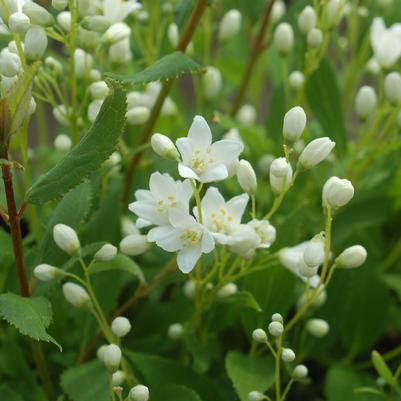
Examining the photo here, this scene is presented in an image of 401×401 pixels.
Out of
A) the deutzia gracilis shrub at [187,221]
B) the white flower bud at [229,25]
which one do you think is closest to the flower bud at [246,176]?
the deutzia gracilis shrub at [187,221]

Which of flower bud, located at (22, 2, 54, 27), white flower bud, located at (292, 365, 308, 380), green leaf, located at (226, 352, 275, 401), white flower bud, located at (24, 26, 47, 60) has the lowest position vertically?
green leaf, located at (226, 352, 275, 401)

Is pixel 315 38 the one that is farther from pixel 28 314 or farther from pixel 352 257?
pixel 28 314

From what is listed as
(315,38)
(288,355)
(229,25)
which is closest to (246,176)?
(288,355)

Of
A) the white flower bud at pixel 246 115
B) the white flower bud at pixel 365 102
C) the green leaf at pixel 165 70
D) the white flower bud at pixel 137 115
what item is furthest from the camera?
the white flower bud at pixel 246 115

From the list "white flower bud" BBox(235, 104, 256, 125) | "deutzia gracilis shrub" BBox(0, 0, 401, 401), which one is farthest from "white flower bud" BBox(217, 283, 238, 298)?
"white flower bud" BBox(235, 104, 256, 125)

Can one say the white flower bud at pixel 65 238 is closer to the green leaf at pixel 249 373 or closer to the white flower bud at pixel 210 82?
the green leaf at pixel 249 373

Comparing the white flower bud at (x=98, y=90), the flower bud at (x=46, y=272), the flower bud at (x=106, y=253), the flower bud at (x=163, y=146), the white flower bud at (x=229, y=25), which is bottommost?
the flower bud at (x=46, y=272)

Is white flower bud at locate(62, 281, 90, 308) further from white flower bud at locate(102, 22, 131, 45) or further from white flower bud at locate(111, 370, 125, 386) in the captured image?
white flower bud at locate(102, 22, 131, 45)
